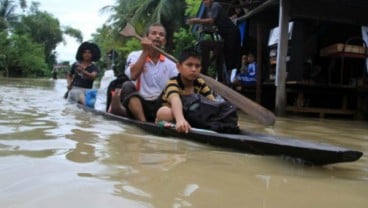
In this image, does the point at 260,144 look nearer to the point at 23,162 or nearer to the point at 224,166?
the point at 224,166

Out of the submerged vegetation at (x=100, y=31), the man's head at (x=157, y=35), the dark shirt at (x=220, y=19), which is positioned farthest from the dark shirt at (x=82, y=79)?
the submerged vegetation at (x=100, y=31)

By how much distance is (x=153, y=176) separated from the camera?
236 cm

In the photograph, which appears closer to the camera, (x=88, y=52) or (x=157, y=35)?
(x=157, y=35)

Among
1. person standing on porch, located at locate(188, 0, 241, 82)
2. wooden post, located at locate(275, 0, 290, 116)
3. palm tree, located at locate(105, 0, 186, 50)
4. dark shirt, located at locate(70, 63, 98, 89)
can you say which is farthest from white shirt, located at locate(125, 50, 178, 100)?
palm tree, located at locate(105, 0, 186, 50)

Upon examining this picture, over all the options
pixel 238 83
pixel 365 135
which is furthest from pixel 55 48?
pixel 365 135

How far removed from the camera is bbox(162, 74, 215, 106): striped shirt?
370cm

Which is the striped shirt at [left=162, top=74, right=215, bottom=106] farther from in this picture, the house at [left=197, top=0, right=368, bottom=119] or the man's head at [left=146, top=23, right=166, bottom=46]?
the house at [left=197, top=0, right=368, bottom=119]

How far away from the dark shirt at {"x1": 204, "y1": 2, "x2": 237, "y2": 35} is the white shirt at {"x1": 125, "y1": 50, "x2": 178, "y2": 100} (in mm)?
2830

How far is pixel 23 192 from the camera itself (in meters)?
1.98

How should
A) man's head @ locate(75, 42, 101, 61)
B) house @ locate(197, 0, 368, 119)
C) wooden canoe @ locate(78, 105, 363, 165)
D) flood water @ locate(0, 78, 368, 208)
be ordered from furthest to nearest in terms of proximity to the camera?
man's head @ locate(75, 42, 101, 61), house @ locate(197, 0, 368, 119), wooden canoe @ locate(78, 105, 363, 165), flood water @ locate(0, 78, 368, 208)

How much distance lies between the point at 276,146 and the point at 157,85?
1.97 metres

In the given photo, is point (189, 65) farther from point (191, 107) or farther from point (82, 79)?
point (82, 79)

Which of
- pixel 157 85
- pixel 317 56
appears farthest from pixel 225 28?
pixel 157 85

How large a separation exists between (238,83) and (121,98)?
4571 mm
